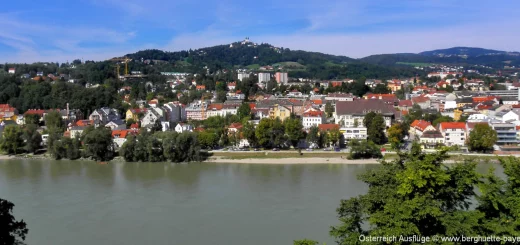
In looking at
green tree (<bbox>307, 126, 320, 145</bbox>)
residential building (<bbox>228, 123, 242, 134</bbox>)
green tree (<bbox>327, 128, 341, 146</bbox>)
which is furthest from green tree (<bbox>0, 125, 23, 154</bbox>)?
green tree (<bbox>327, 128, 341, 146</bbox>)

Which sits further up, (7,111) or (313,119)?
(7,111)

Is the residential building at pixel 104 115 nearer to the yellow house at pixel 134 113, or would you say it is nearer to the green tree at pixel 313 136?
the yellow house at pixel 134 113

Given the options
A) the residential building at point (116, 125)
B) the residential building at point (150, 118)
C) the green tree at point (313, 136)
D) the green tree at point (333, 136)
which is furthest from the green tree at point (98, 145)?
the green tree at point (333, 136)

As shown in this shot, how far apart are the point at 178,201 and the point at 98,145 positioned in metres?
4.41

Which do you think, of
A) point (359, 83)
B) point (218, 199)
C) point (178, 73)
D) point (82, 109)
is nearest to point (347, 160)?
point (218, 199)

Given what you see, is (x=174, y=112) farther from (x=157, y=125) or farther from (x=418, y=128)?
(x=418, y=128)

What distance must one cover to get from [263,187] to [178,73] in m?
28.2

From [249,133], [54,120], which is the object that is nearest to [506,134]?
[249,133]

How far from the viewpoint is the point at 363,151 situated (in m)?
9.80

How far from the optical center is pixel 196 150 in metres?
9.85

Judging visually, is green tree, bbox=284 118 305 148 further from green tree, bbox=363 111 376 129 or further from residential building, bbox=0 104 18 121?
residential building, bbox=0 104 18 121

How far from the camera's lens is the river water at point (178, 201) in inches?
195

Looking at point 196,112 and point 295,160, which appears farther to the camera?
point 196,112

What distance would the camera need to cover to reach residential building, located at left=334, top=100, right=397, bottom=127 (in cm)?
1292
